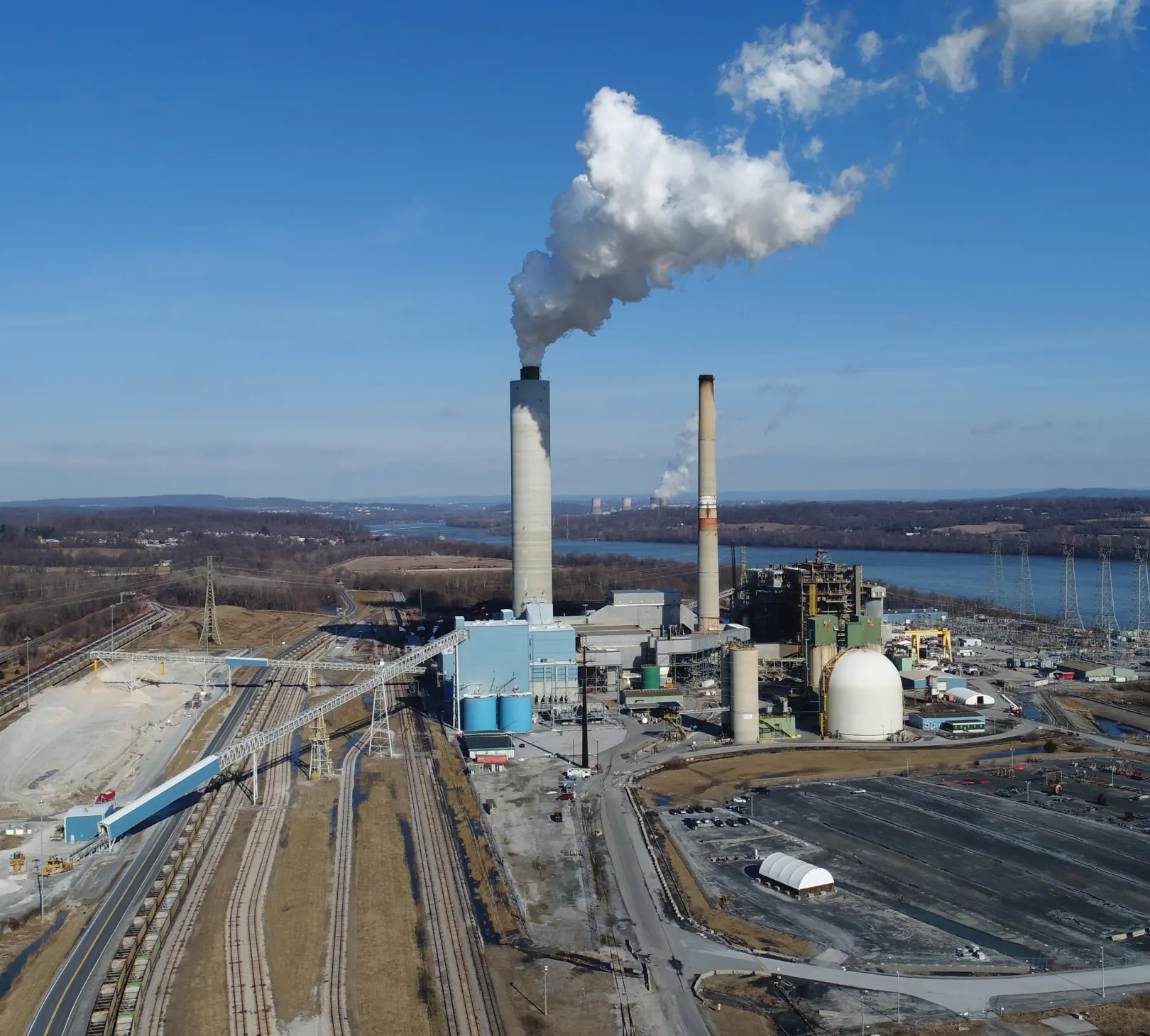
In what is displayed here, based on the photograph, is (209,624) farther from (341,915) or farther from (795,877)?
(795,877)

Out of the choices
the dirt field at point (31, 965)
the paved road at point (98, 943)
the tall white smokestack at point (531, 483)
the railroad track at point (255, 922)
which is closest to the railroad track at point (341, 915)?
the railroad track at point (255, 922)

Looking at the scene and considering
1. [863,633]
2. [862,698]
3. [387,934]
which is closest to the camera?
[387,934]

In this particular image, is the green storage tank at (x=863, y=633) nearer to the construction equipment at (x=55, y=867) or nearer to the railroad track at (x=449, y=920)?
the railroad track at (x=449, y=920)

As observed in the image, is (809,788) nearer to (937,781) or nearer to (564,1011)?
(937,781)

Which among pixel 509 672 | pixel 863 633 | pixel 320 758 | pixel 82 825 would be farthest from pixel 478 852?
pixel 863 633

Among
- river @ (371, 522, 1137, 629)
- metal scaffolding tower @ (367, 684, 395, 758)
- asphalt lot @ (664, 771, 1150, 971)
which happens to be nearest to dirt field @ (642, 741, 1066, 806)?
asphalt lot @ (664, 771, 1150, 971)

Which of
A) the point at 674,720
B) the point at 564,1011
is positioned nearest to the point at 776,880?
the point at 564,1011
